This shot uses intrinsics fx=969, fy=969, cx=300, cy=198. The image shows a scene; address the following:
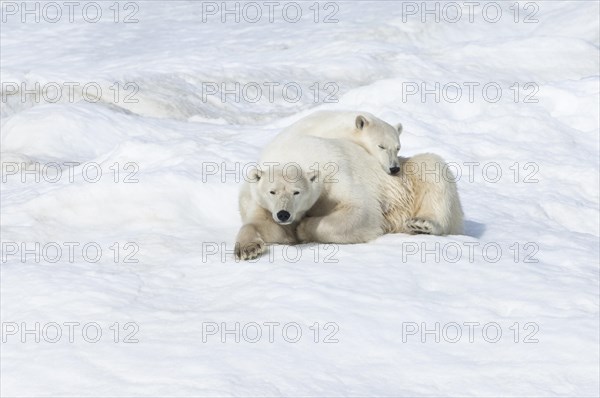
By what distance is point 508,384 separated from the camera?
16.7ft

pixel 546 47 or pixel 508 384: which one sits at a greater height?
pixel 508 384

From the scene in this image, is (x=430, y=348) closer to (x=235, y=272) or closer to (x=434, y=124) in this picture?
(x=235, y=272)

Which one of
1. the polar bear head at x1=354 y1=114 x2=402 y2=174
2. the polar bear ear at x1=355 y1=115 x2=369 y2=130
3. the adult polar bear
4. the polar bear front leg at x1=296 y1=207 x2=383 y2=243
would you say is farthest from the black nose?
the polar bear ear at x1=355 y1=115 x2=369 y2=130

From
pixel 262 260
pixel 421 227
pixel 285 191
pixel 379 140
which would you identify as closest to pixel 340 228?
pixel 285 191

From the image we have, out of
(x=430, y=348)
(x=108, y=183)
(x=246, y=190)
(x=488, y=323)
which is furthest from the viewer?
(x=108, y=183)

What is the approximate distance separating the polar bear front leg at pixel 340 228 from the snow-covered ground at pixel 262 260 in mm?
208

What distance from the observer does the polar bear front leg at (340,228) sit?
23.7 ft

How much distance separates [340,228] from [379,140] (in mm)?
1321

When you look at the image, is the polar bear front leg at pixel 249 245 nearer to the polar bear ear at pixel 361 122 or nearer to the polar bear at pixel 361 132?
the polar bear at pixel 361 132

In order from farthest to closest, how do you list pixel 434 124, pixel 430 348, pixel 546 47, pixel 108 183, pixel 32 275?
pixel 546 47
pixel 434 124
pixel 108 183
pixel 32 275
pixel 430 348

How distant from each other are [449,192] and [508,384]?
10.5 feet

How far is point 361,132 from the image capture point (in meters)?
8.41

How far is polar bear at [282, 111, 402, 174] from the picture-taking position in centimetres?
812

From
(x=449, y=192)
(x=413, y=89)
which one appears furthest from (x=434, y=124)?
(x=449, y=192)
